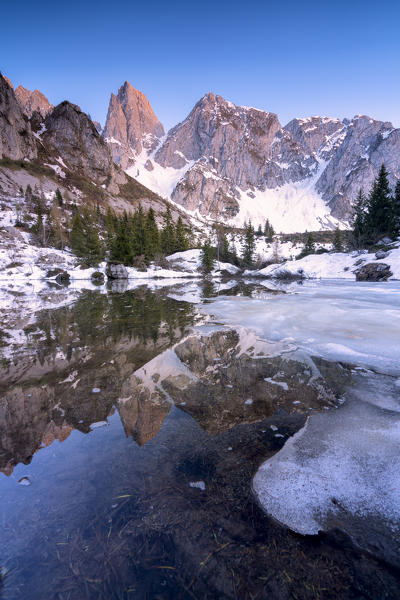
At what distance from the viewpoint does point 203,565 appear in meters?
1.69

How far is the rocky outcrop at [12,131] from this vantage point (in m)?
97.3

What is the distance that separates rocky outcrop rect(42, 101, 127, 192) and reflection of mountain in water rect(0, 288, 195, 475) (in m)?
141

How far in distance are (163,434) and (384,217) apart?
158 feet

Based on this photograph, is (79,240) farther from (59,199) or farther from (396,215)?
(396,215)

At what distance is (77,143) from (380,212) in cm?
14073

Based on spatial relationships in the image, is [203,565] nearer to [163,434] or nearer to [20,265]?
[163,434]

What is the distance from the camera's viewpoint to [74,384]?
468 centimetres

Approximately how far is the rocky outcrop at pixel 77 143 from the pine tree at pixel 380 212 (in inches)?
4813

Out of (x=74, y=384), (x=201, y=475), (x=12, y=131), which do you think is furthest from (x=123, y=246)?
(x=12, y=131)

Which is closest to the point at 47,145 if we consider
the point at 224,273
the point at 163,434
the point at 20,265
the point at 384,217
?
the point at 20,265

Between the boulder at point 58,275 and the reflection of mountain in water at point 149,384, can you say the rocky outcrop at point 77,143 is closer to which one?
the boulder at point 58,275

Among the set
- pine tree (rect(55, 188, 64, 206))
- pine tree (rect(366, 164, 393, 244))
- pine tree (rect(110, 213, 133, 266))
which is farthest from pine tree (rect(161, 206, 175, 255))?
pine tree (rect(55, 188, 64, 206))

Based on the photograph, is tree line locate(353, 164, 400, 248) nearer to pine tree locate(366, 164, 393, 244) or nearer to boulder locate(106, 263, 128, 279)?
pine tree locate(366, 164, 393, 244)

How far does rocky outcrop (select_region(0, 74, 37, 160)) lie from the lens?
319 feet
